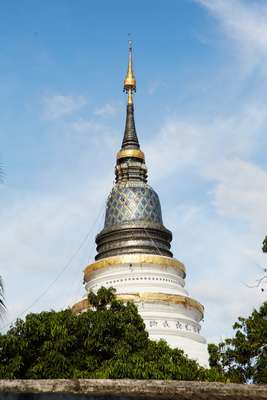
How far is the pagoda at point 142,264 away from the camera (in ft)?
113

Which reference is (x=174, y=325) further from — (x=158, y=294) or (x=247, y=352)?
(x=247, y=352)

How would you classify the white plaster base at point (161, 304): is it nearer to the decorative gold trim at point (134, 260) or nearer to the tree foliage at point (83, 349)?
the decorative gold trim at point (134, 260)

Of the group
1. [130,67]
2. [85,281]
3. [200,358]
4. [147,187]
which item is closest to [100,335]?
[200,358]

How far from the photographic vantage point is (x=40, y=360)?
22.5m

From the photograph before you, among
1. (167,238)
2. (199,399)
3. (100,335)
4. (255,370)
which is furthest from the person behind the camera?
(167,238)

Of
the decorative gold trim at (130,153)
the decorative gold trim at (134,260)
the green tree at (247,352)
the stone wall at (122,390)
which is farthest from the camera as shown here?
the decorative gold trim at (130,153)

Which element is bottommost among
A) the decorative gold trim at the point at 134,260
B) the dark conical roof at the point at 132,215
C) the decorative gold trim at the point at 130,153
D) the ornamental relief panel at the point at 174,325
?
the ornamental relief panel at the point at 174,325

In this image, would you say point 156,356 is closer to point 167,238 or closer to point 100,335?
point 100,335

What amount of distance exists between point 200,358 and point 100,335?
12021mm

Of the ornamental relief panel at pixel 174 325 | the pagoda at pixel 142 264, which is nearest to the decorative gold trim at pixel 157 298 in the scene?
the pagoda at pixel 142 264

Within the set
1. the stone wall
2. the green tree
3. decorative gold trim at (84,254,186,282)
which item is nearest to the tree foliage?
Result: the green tree

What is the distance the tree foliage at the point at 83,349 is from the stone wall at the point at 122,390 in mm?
10203

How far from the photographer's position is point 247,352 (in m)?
22.0

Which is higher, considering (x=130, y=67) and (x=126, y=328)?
(x=130, y=67)
